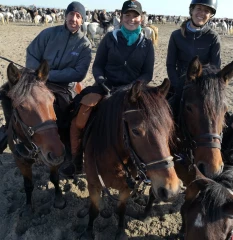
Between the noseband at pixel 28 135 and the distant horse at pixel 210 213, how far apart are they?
1.62m

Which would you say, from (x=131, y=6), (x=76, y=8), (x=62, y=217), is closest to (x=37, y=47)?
(x=76, y=8)

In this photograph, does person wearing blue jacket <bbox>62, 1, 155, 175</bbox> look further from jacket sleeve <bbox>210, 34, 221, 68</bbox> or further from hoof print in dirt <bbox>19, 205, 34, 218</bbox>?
hoof print in dirt <bbox>19, 205, 34, 218</bbox>

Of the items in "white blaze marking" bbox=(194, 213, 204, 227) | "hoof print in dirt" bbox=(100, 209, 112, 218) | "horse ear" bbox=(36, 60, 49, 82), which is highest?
"horse ear" bbox=(36, 60, 49, 82)

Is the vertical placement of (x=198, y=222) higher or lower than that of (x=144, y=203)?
higher

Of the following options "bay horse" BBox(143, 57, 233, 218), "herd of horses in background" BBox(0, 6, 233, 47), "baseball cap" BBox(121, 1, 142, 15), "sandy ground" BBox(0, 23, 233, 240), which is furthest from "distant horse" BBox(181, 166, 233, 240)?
"herd of horses in background" BBox(0, 6, 233, 47)

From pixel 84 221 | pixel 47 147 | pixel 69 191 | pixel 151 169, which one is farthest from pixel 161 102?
pixel 69 191

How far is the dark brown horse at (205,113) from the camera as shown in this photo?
104 inches

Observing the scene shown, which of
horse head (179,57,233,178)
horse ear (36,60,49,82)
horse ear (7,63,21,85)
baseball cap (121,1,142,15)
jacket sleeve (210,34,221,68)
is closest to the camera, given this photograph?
horse head (179,57,233,178)

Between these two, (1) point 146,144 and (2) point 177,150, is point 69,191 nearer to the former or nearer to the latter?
(2) point 177,150

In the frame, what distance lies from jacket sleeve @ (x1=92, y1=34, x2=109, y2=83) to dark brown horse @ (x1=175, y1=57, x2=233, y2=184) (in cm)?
123

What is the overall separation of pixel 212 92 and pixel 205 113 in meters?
0.23

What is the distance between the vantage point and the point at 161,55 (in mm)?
15922

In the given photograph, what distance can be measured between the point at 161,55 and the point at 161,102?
555 inches

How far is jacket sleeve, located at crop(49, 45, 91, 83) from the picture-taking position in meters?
3.84
